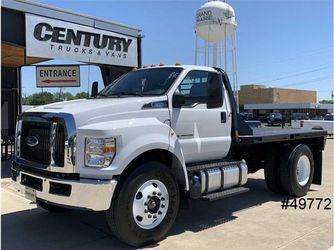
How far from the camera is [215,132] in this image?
6523mm

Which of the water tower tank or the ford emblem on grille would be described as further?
the water tower tank

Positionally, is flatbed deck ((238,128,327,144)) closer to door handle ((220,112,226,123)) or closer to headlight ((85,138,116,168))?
door handle ((220,112,226,123))

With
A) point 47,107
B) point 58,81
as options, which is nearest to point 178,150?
point 47,107

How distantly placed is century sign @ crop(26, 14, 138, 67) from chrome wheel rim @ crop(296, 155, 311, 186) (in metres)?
6.93

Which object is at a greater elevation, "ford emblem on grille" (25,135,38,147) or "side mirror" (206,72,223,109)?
"side mirror" (206,72,223,109)

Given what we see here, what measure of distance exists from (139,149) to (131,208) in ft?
2.30

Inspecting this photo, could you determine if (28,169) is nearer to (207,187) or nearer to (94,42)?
(207,187)

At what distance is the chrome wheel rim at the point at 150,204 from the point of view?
509cm

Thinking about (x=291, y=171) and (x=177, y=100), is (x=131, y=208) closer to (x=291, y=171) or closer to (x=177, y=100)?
(x=177, y=100)

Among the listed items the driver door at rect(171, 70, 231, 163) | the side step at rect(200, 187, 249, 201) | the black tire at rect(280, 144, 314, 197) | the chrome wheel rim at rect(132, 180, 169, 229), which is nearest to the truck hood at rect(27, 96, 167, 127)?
the driver door at rect(171, 70, 231, 163)

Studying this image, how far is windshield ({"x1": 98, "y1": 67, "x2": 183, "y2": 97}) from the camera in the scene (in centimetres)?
600

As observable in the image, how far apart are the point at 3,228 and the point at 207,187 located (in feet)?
9.69

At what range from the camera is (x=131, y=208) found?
4957 millimetres

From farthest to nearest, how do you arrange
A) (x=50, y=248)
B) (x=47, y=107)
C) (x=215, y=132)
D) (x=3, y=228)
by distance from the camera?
1. (x=215, y=132)
2. (x=3, y=228)
3. (x=47, y=107)
4. (x=50, y=248)
